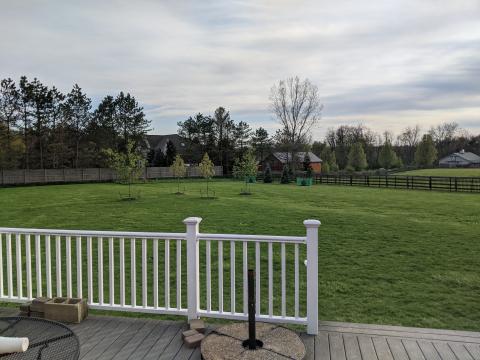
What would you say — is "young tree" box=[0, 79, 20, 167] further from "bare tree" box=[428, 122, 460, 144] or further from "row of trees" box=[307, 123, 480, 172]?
"bare tree" box=[428, 122, 460, 144]

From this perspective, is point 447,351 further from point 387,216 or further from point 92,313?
point 387,216

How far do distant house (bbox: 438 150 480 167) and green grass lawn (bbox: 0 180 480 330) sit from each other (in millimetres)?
62368

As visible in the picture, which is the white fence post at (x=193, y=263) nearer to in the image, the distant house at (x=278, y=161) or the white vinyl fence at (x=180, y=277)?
the white vinyl fence at (x=180, y=277)

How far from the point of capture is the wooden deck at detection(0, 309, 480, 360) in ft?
9.71

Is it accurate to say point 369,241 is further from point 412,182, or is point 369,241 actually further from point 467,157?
point 467,157

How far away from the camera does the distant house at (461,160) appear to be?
69.5 metres

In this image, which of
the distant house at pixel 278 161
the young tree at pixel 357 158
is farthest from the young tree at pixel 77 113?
the young tree at pixel 357 158

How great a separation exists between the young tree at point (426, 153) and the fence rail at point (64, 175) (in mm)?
39403

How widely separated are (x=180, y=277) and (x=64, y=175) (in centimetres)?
3412

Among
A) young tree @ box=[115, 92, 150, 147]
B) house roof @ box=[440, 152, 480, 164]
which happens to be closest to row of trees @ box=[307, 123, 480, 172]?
house roof @ box=[440, 152, 480, 164]

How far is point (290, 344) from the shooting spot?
2980mm

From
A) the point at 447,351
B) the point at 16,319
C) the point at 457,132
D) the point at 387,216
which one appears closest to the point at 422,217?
the point at 387,216

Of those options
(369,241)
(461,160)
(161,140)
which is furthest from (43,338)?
(461,160)

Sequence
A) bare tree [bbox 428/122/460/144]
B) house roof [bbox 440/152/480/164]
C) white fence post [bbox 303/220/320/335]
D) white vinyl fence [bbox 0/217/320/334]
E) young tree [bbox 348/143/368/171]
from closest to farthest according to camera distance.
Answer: white fence post [bbox 303/220/320/335]
white vinyl fence [bbox 0/217/320/334]
young tree [bbox 348/143/368/171]
house roof [bbox 440/152/480/164]
bare tree [bbox 428/122/460/144]
